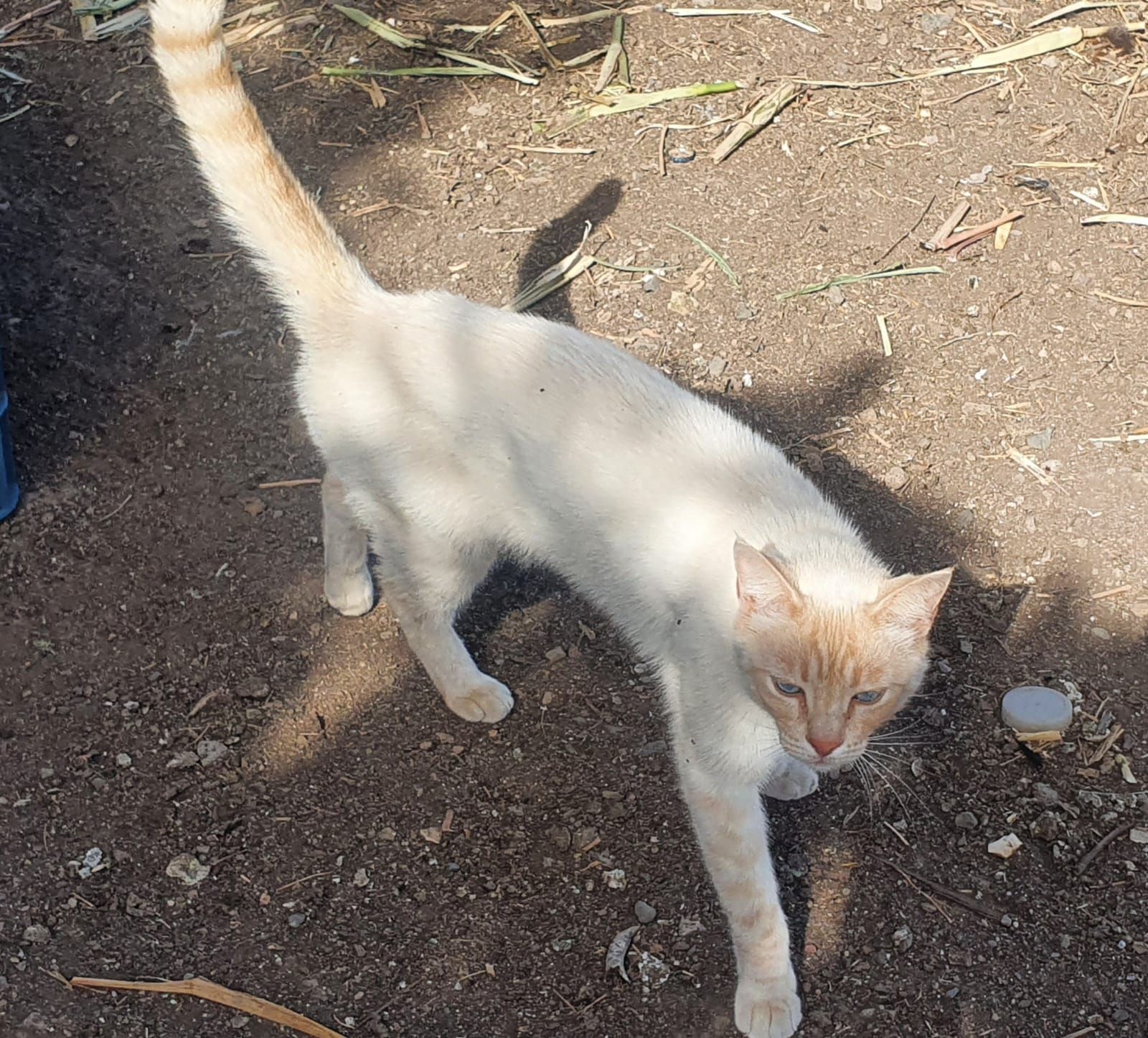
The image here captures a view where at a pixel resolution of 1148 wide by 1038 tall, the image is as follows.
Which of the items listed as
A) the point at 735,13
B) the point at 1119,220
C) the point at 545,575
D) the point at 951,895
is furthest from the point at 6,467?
the point at 1119,220

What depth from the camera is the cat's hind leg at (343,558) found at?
3.49 meters

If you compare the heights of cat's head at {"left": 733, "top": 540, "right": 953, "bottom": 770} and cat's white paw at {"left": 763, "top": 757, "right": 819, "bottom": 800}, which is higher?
cat's head at {"left": 733, "top": 540, "right": 953, "bottom": 770}

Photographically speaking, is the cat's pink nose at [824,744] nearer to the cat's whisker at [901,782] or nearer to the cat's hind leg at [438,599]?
the cat's whisker at [901,782]

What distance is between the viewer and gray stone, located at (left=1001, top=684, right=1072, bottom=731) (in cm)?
321

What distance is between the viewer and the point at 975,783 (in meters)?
3.18

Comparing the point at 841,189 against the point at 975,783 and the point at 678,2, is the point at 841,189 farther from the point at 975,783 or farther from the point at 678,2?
the point at 975,783

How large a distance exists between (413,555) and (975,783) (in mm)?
1465

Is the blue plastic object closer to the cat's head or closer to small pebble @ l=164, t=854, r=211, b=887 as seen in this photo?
small pebble @ l=164, t=854, r=211, b=887

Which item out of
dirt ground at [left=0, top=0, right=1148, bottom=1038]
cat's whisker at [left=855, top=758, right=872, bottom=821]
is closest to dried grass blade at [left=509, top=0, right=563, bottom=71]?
dirt ground at [left=0, top=0, right=1148, bottom=1038]

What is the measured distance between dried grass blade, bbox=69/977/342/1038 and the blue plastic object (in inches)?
62.0

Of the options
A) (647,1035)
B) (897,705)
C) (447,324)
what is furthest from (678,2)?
(647,1035)

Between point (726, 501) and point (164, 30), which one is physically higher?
point (164, 30)

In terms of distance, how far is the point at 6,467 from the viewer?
3828mm

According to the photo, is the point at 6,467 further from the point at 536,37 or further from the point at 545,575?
the point at 536,37
